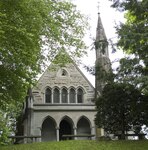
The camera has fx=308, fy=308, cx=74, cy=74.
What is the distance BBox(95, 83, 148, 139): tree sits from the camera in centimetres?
1955

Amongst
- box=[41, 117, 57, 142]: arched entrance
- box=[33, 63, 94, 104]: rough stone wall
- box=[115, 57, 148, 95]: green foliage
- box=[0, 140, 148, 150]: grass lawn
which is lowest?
box=[0, 140, 148, 150]: grass lawn

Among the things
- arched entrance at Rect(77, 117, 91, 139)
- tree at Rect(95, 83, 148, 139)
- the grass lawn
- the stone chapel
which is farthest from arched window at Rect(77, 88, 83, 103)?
the grass lawn

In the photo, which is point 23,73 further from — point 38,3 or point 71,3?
point 71,3

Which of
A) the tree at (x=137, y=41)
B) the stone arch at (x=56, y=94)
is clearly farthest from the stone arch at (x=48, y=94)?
the tree at (x=137, y=41)

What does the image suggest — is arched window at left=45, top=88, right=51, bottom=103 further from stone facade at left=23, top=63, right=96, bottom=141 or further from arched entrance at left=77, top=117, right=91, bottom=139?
arched entrance at left=77, top=117, right=91, bottom=139

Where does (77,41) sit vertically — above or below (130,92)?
above

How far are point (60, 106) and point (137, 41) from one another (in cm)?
1714

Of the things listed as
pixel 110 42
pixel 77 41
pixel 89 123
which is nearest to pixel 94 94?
pixel 89 123

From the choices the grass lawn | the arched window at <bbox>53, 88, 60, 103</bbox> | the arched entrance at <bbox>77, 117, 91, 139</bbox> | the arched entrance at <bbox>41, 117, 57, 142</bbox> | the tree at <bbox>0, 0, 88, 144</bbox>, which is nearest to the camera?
the tree at <bbox>0, 0, 88, 144</bbox>

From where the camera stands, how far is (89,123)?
3150cm

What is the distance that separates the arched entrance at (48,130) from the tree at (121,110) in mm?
11003

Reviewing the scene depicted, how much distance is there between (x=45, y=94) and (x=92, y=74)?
13.6 metres

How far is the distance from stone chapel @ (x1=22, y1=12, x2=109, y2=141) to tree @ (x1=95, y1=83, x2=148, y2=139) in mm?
9685

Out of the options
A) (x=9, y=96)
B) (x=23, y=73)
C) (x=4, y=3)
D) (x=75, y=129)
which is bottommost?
(x=75, y=129)
